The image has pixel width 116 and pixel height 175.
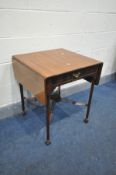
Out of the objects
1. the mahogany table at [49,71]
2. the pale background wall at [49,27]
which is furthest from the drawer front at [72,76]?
the pale background wall at [49,27]

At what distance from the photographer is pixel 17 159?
4.76 ft

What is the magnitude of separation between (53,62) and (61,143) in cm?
81

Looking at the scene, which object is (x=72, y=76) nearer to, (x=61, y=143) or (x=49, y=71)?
(x=49, y=71)

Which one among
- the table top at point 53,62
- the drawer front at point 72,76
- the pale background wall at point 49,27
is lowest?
the drawer front at point 72,76

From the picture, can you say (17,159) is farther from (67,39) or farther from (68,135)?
(67,39)

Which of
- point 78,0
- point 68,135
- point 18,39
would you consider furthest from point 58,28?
point 68,135

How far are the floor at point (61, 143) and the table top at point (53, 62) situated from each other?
76cm

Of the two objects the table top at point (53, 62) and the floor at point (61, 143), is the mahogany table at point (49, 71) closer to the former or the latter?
the table top at point (53, 62)

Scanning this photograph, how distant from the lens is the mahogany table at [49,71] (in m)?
1.24

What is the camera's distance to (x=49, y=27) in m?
1.79

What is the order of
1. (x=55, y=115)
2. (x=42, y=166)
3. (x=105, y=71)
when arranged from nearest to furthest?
(x=42, y=166), (x=55, y=115), (x=105, y=71)

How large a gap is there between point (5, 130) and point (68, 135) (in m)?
0.68

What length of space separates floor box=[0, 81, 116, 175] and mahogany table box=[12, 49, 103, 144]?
0.17m

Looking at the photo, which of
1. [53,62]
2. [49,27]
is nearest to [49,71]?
[53,62]
